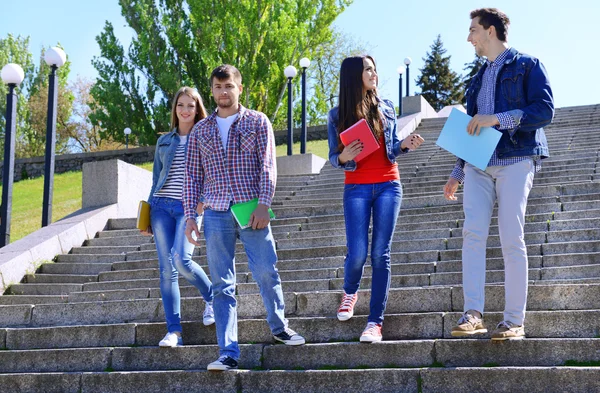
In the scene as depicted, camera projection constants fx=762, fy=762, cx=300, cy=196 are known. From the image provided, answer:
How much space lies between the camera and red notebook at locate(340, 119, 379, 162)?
15.3 ft

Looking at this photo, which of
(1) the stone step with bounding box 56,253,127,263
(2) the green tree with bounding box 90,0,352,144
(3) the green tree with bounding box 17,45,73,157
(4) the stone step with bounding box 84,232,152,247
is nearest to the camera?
(1) the stone step with bounding box 56,253,127,263

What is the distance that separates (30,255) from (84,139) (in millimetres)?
32481

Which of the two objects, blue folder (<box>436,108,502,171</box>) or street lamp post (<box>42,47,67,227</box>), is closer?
blue folder (<box>436,108,502,171</box>)

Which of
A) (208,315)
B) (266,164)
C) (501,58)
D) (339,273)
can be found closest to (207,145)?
(266,164)

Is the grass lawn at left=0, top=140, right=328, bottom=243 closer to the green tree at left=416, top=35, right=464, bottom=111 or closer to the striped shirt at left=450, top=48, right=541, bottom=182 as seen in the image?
the striped shirt at left=450, top=48, right=541, bottom=182

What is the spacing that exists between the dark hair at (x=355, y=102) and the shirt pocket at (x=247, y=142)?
22.1 inches

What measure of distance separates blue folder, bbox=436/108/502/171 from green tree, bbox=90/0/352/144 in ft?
64.9

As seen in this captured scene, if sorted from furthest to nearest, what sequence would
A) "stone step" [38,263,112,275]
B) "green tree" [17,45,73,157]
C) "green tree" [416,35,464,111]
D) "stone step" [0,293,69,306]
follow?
"green tree" [416,35,464,111] < "green tree" [17,45,73,157] < "stone step" [38,263,112,275] < "stone step" [0,293,69,306]

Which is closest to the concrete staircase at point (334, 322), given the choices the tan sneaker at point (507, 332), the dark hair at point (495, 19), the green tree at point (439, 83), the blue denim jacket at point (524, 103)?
the tan sneaker at point (507, 332)

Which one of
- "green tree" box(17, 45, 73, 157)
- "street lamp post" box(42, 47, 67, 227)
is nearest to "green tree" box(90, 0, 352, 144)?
"green tree" box(17, 45, 73, 157)

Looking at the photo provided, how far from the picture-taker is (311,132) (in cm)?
2538

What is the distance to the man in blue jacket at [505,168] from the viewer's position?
4355 millimetres

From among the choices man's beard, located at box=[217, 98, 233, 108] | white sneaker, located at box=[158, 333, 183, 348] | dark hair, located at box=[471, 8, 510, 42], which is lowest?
white sneaker, located at box=[158, 333, 183, 348]

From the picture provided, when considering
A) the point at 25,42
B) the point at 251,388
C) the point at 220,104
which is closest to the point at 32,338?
the point at 251,388
